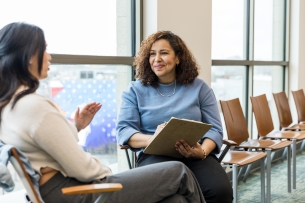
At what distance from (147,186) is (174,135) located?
1.54 feet

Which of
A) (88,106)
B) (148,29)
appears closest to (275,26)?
(148,29)

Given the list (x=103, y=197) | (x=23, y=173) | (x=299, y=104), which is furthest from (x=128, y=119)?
(x=299, y=104)

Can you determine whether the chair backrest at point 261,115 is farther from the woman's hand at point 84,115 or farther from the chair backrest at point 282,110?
the woman's hand at point 84,115

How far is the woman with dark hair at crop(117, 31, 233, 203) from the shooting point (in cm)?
257

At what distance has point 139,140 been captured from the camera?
2553 mm

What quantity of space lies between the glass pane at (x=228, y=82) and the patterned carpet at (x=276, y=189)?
1.74 ft

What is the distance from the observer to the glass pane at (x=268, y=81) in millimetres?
5223

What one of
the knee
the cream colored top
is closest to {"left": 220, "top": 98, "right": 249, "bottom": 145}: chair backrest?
the knee

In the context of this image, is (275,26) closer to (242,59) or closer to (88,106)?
(242,59)

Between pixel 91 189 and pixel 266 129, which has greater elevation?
pixel 91 189

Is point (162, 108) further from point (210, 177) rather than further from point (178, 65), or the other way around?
point (210, 177)

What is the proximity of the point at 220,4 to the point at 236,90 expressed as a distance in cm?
96

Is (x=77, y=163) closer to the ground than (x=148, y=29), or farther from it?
closer to the ground

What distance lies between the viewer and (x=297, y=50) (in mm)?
5898
